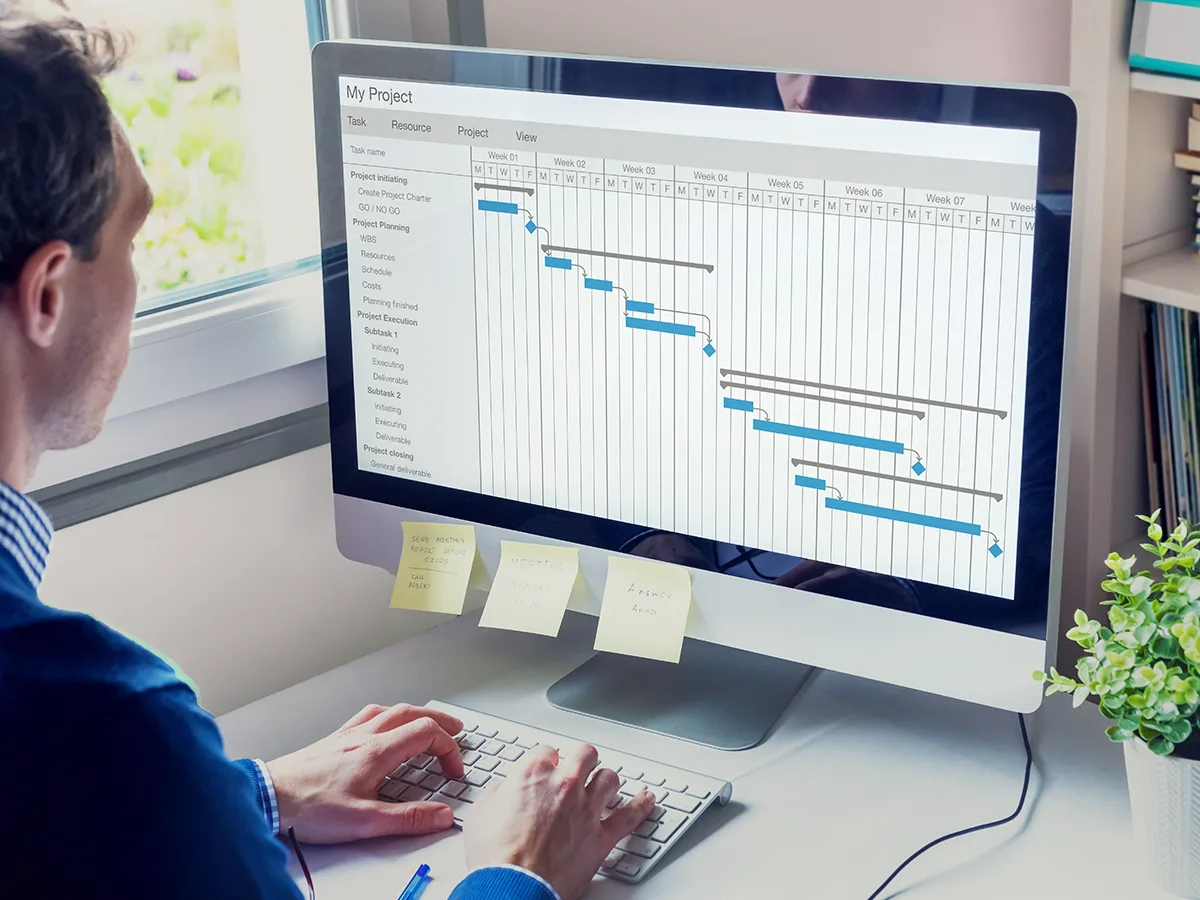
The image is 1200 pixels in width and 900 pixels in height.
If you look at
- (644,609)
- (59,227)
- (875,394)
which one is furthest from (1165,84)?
(59,227)

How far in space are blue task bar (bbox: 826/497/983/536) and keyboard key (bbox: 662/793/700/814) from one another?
24 centimetres

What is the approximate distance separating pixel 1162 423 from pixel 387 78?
1154 mm

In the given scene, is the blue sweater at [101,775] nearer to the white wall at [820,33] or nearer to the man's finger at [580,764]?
the man's finger at [580,764]

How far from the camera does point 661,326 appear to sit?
0.99 meters

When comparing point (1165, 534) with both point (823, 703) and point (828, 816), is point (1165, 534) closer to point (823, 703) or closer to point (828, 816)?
point (823, 703)

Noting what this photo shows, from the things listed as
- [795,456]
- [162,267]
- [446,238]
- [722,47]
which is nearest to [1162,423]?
[722,47]

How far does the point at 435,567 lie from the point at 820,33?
856 mm

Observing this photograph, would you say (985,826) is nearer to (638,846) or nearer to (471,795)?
(638,846)

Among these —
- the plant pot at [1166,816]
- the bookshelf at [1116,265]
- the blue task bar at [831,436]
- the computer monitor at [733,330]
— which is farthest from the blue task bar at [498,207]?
the bookshelf at [1116,265]

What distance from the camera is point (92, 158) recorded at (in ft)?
2.38

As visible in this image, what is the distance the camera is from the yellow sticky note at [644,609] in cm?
104

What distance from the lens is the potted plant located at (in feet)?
2.61

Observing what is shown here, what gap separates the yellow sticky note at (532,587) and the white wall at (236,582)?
27 centimetres

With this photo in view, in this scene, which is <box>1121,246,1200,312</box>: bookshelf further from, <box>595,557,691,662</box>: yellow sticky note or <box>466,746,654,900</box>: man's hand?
<box>466,746,654,900</box>: man's hand
